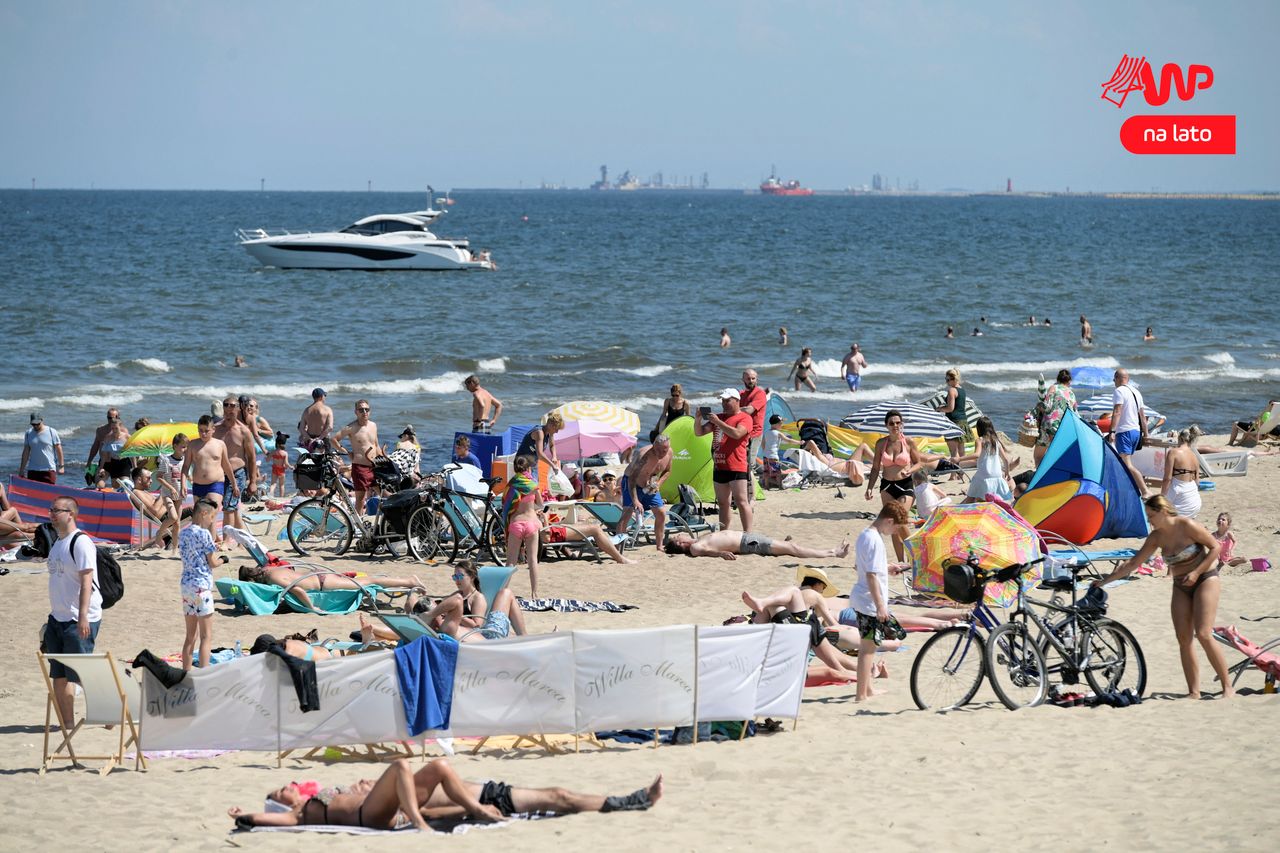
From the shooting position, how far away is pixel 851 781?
7270 millimetres

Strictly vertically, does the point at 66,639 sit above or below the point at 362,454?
below

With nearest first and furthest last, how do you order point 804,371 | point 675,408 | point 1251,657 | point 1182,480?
point 1251,657, point 1182,480, point 675,408, point 804,371

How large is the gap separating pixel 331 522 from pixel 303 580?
198cm

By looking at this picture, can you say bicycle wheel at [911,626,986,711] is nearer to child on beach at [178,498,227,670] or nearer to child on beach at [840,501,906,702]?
child on beach at [840,501,906,702]

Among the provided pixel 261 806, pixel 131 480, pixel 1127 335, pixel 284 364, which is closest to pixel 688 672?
pixel 261 806

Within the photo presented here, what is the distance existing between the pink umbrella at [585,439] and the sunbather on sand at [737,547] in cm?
348

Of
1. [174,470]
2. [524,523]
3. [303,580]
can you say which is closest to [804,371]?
[174,470]

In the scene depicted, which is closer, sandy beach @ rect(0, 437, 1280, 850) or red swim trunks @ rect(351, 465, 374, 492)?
sandy beach @ rect(0, 437, 1280, 850)

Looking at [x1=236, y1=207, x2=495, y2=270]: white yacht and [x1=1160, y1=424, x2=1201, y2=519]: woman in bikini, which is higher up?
[x1=236, y1=207, x2=495, y2=270]: white yacht

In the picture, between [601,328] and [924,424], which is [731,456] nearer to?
[924,424]

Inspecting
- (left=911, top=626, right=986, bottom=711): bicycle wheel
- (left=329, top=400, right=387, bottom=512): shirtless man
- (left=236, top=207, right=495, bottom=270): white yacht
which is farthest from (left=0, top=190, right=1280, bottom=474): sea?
(left=911, top=626, right=986, bottom=711): bicycle wheel

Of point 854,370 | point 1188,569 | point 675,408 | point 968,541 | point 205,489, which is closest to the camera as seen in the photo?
point 1188,569

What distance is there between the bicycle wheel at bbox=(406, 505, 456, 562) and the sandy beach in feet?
10.6

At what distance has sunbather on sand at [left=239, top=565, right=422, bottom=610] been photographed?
11227mm
